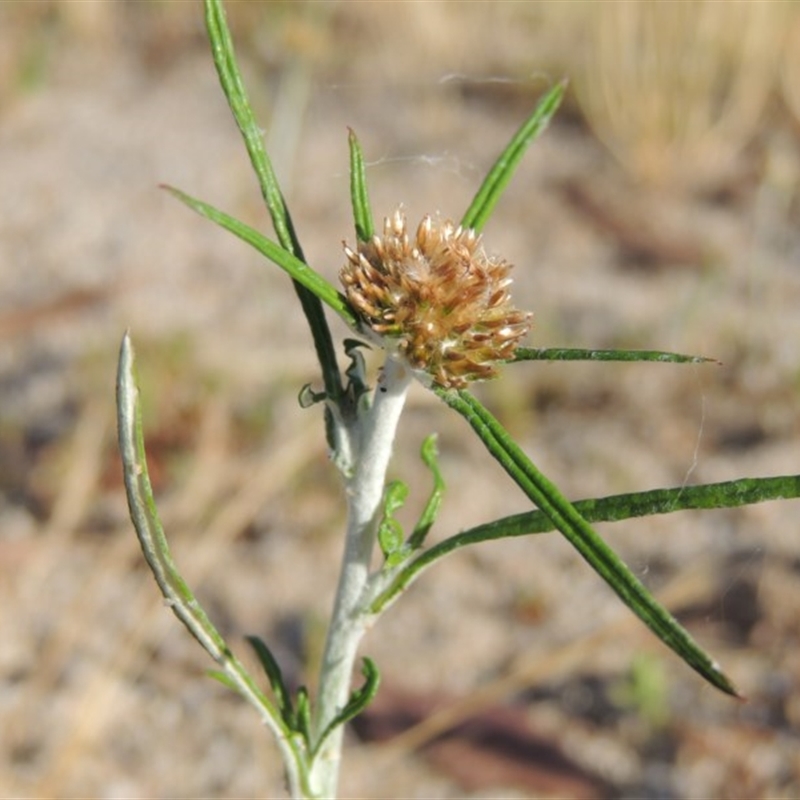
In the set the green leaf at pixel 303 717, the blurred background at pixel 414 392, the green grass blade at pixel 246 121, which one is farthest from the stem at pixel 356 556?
the blurred background at pixel 414 392

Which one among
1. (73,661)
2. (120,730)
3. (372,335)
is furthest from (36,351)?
(372,335)

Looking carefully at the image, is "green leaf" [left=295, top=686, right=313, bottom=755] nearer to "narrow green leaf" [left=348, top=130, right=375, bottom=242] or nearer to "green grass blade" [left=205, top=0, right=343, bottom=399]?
"green grass blade" [left=205, top=0, right=343, bottom=399]

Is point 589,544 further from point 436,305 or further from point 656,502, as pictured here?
point 436,305

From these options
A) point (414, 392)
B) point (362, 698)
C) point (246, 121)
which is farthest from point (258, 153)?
point (414, 392)

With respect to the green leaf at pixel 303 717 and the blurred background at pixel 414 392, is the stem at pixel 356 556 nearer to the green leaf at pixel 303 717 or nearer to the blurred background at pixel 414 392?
the green leaf at pixel 303 717

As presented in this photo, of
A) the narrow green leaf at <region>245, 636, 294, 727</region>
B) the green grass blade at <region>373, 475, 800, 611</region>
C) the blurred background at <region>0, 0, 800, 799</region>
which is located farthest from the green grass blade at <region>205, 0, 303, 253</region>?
the blurred background at <region>0, 0, 800, 799</region>
